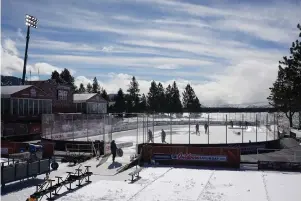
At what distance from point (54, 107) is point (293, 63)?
126ft

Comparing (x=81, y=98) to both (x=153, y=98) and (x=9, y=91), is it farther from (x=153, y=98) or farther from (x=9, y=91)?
(x=153, y=98)

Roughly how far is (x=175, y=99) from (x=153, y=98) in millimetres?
7877

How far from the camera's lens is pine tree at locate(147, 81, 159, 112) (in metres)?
119

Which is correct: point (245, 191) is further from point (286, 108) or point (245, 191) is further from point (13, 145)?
point (286, 108)

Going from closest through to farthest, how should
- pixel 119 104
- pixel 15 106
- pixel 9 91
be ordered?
1. pixel 15 106
2. pixel 9 91
3. pixel 119 104

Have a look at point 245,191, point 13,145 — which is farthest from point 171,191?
point 13,145

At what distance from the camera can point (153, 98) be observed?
121m

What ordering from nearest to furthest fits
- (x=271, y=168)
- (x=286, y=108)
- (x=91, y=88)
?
(x=271, y=168), (x=286, y=108), (x=91, y=88)

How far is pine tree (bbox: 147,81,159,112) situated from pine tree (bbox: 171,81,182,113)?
5975 millimetres

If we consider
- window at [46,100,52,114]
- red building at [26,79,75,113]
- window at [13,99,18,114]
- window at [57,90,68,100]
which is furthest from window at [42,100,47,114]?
window at [57,90,68,100]

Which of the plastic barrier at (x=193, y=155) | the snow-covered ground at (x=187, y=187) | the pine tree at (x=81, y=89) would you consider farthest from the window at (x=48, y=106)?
the pine tree at (x=81, y=89)

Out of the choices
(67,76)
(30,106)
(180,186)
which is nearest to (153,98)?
(67,76)

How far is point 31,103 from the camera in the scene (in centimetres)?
4850

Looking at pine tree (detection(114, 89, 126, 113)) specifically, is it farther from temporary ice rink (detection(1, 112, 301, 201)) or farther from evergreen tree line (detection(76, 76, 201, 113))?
temporary ice rink (detection(1, 112, 301, 201))
